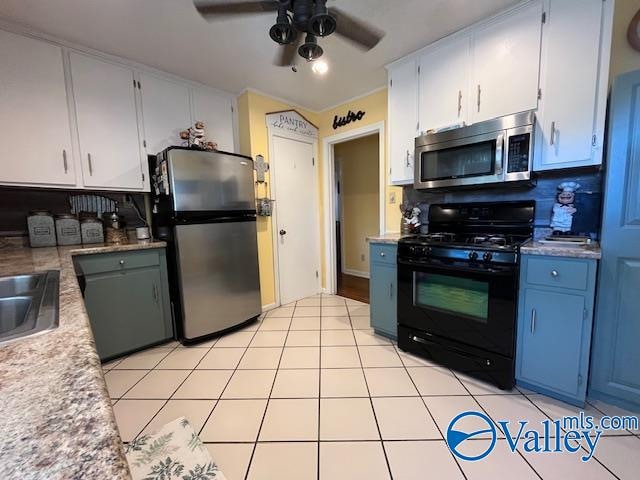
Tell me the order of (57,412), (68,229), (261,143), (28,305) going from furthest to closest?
(261,143), (68,229), (28,305), (57,412)

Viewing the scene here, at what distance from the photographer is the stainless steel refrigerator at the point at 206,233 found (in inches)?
85.7

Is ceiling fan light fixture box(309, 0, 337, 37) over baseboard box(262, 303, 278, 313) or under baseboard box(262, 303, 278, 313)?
over

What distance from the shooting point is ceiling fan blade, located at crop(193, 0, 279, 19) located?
49.3 inches

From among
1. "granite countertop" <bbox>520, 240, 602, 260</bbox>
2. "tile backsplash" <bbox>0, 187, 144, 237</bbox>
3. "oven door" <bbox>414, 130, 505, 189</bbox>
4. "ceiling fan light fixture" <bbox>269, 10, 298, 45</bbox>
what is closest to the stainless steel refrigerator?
"tile backsplash" <bbox>0, 187, 144, 237</bbox>

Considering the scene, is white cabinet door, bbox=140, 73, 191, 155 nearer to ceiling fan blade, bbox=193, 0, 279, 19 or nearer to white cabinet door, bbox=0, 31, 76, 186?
white cabinet door, bbox=0, 31, 76, 186

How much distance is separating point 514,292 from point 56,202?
134 inches

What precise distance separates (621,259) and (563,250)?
267mm

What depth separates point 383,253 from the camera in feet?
7.34

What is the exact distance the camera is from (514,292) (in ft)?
5.16

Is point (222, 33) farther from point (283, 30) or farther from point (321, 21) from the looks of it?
point (321, 21)

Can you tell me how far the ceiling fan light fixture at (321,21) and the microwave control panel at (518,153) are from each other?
4.26ft

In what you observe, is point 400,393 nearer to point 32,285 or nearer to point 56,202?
point 32,285

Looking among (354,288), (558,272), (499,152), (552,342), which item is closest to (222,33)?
(499,152)

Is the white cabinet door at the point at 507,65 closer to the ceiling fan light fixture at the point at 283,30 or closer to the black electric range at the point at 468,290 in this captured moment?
the black electric range at the point at 468,290
